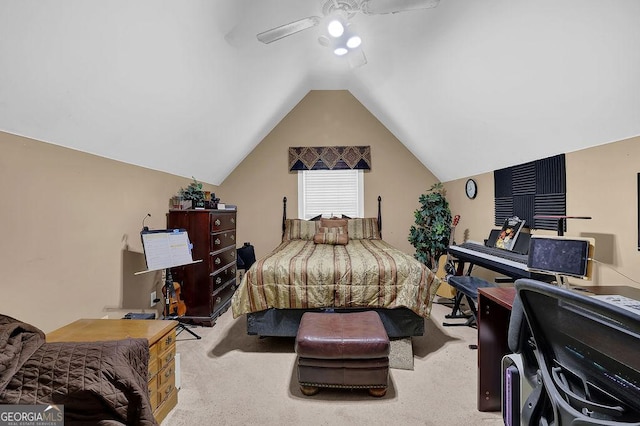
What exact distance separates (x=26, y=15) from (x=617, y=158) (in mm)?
3361

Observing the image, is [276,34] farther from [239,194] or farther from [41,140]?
[239,194]

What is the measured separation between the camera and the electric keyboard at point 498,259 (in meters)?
2.05

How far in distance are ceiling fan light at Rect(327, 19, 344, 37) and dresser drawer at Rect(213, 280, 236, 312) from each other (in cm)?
281

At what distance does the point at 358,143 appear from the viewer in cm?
460

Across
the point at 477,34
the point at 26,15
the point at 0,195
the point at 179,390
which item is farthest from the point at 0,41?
the point at 477,34

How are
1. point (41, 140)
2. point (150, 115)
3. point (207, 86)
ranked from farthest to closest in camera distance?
point (207, 86) < point (150, 115) < point (41, 140)

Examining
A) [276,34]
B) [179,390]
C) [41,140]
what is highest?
[276,34]

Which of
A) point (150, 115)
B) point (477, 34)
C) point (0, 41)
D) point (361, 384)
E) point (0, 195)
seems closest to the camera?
point (0, 41)

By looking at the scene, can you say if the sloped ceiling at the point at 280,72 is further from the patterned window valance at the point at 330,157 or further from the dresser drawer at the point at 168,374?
the dresser drawer at the point at 168,374

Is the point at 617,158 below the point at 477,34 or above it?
below

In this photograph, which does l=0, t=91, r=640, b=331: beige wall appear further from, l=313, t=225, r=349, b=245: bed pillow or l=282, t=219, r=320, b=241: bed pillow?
l=313, t=225, r=349, b=245: bed pillow

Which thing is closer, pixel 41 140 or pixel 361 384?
pixel 41 140

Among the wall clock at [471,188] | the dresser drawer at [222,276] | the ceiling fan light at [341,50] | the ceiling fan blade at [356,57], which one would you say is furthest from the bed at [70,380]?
the wall clock at [471,188]

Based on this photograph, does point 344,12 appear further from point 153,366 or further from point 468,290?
point 153,366
